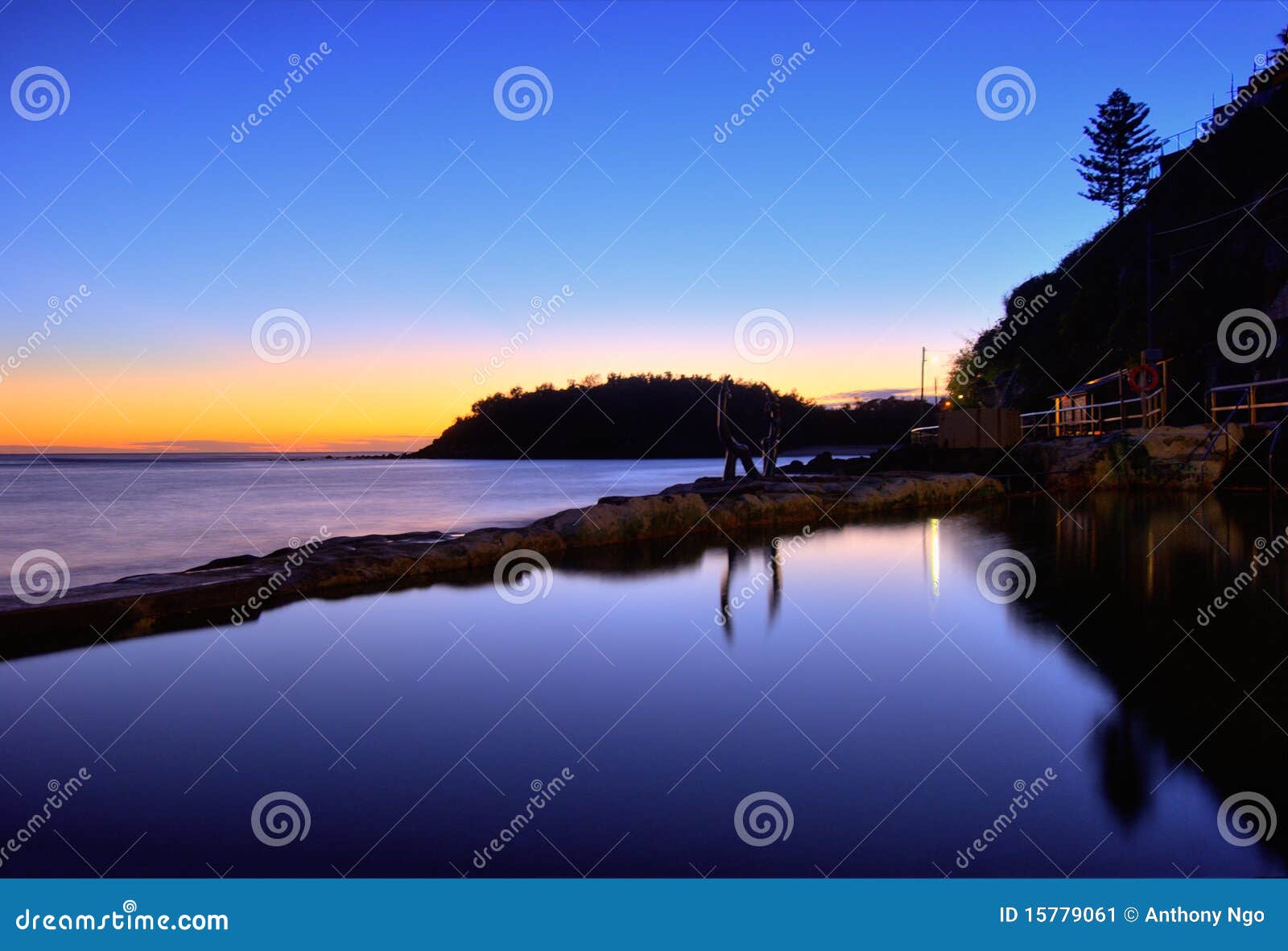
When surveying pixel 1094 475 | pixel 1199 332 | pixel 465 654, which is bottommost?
pixel 465 654

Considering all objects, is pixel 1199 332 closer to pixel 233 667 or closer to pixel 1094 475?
pixel 1094 475

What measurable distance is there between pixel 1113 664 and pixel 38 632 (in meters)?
6.07

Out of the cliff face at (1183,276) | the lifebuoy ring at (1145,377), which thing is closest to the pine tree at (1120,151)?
the cliff face at (1183,276)

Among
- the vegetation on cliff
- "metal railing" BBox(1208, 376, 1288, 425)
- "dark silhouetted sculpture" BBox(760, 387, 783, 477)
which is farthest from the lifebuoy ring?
"dark silhouetted sculpture" BBox(760, 387, 783, 477)

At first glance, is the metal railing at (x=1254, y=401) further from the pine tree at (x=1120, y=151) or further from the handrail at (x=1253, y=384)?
the pine tree at (x=1120, y=151)

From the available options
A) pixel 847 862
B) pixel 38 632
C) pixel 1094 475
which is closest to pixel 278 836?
A: pixel 847 862

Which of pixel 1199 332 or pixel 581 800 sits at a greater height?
pixel 1199 332

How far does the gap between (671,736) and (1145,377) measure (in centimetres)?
1904

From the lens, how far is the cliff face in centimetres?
2573

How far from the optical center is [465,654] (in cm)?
459

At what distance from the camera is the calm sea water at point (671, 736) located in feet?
7.62

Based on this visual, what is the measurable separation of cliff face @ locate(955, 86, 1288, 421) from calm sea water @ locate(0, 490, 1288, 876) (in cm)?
1727

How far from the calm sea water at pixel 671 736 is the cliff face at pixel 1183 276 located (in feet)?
56.6

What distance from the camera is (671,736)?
3.20m
